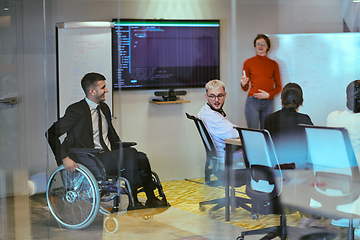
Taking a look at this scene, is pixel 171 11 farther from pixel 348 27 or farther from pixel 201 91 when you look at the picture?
pixel 348 27

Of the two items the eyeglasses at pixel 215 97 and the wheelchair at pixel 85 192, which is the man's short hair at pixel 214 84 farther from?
the wheelchair at pixel 85 192

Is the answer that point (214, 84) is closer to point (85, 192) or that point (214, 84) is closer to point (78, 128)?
point (78, 128)

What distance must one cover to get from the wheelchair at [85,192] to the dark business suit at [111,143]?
48mm

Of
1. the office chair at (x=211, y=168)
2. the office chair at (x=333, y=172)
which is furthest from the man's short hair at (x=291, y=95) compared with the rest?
the office chair at (x=211, y=168)

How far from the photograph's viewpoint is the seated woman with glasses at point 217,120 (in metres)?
3.23

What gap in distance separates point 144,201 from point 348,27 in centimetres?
207

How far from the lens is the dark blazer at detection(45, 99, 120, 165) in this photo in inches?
126

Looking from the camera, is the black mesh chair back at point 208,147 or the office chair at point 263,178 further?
the black mesh chair back at point 208,147

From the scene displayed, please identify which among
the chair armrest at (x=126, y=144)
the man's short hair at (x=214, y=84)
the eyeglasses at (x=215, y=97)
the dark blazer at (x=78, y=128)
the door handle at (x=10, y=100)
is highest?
the man's short hair at (x=214, y=84)

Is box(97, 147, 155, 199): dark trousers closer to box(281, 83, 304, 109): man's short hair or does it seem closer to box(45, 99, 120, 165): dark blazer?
box(45, 99, 120, 165): dark blazer

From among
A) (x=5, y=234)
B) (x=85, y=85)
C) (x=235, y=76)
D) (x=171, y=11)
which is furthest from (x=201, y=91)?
(x=5, y=234)

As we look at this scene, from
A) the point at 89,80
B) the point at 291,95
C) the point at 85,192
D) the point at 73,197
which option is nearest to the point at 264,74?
the point at 291,95

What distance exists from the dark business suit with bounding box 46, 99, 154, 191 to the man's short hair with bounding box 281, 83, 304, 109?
114 centimetres

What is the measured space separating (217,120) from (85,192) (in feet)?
3.76
